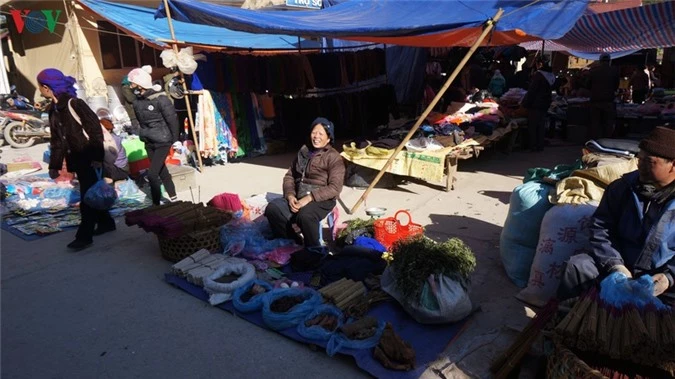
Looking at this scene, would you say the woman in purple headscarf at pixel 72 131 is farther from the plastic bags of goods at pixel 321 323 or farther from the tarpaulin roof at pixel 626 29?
the tarpaulin roof at pixel 626 29

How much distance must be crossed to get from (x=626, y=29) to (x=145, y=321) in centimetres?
875

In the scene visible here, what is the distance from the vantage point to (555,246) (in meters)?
3.39

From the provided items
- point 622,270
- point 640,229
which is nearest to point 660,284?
point 622,270

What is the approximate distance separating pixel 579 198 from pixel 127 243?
433 cm

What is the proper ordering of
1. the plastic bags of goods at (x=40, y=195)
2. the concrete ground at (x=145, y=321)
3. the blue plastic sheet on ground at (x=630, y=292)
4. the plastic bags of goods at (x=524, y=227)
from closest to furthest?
the blue plastic sheet on ground at (x=630, y=292)
the concrete ground at (x=145, y=321)
the plastic bags of goods at (x=524, y=227)
the plastic bags of goods at (x=40, y=195)

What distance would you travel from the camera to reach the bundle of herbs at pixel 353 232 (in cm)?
458

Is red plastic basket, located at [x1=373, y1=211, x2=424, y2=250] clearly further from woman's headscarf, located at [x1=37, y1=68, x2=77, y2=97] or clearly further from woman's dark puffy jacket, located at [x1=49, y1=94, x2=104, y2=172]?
woman's headscarf, located at [x1=37, y1=68, x2=77, y2=97]

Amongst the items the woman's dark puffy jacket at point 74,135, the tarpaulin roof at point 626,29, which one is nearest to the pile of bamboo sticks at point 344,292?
the woman's dark puffy jacket at point 74,135

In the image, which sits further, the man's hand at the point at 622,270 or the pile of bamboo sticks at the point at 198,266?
the pile of bamboo sticks at the point at 198,266

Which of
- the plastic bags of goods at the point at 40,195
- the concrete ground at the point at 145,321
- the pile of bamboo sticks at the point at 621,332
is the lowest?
the concrete ground at the point at 145,321

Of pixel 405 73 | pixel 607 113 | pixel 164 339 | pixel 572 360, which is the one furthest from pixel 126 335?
pixel 405 73

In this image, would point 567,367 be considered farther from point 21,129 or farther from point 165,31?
point 21,129

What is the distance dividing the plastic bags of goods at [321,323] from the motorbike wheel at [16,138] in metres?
10.0

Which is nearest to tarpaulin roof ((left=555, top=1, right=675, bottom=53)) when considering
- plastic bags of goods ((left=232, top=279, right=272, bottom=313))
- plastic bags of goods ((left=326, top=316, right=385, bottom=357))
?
plastic bags of goods ((left=326, top=316, right=385, bottom=357))
